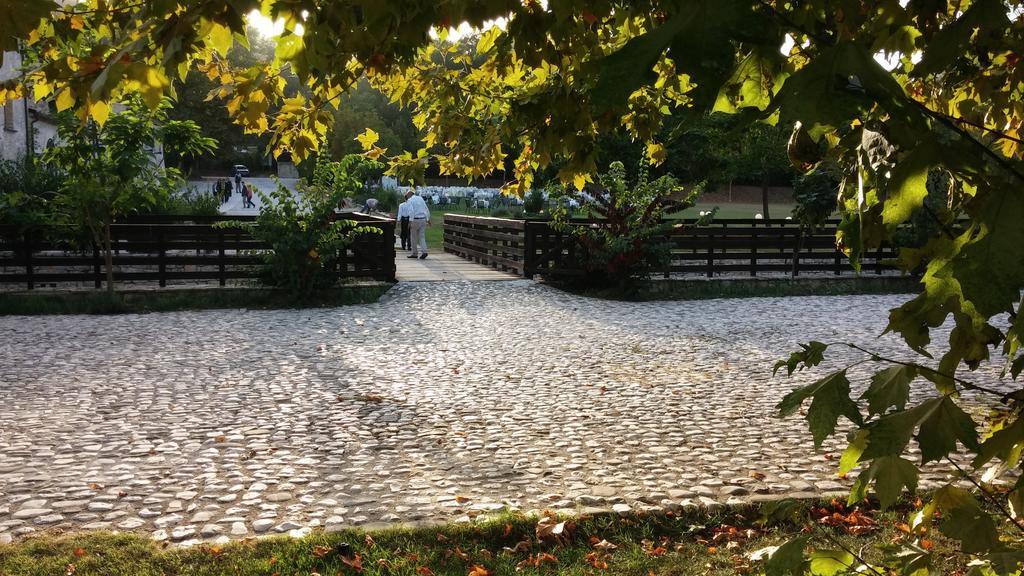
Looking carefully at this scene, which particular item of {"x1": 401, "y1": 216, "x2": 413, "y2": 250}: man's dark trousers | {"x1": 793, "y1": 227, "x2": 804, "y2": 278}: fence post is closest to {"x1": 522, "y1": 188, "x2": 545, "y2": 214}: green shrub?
{"x1": 401, "y1": 216, "x2": 413, "y2": 250}: man's dark trousers

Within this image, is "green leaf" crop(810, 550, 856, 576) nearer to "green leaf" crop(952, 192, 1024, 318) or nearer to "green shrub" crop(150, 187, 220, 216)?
"green leaf" crop(952, 192, 1024, 318)

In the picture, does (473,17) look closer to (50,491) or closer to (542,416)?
(50,491)

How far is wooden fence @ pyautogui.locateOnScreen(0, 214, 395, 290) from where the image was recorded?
48.3 ft

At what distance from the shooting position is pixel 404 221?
24172 mm

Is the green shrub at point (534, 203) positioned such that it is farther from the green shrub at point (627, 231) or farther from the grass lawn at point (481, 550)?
the grass lawn at point (481, 550)

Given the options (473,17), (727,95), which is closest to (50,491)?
(473,17)

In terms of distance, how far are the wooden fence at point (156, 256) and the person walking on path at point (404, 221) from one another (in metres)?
6.43

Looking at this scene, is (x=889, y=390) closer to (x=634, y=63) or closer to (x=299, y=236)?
(x=634, y=63)

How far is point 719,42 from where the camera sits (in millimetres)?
1142

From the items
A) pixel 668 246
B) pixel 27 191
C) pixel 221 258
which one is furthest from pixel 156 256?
pixel 668 246

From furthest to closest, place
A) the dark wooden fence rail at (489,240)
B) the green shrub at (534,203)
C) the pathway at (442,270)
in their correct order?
the green shrub at (534,203)
the dark wooden fence rail at (489,240)
the pathway at (442,270)

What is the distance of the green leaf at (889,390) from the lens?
163 centimetres

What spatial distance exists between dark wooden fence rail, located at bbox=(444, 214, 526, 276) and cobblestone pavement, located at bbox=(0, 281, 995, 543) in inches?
226

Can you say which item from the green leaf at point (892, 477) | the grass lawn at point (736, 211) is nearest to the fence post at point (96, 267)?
the green leaf at point (892, 477)
